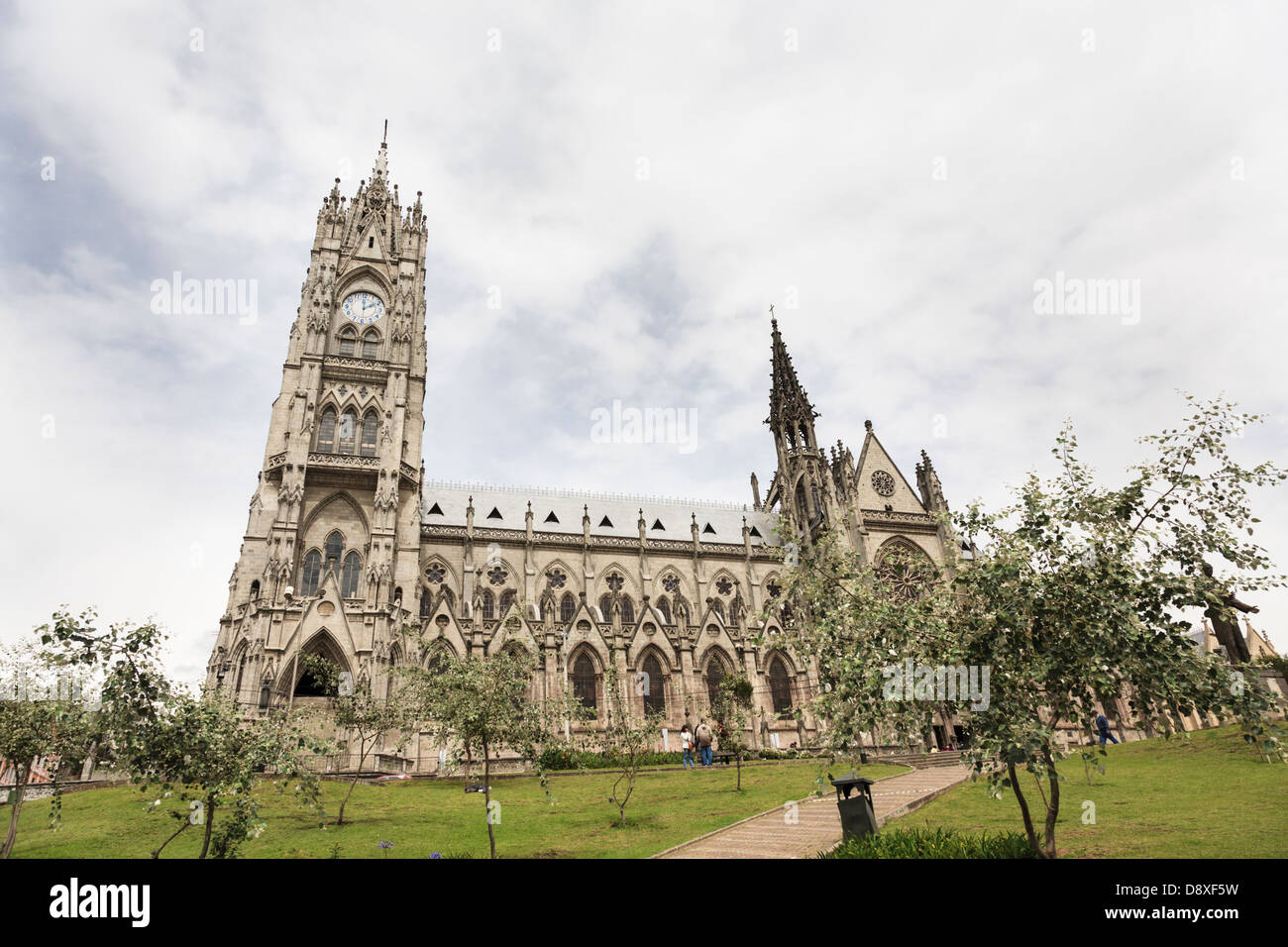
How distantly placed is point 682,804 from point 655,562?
30363mm

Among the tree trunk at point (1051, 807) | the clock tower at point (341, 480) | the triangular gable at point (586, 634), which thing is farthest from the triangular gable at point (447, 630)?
the tree trunk at point (1051, 807)

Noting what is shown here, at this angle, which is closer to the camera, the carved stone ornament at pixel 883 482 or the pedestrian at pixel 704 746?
the pedestrian at pixel 704 746

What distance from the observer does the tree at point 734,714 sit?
2564cm

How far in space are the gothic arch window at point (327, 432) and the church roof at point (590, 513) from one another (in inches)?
364

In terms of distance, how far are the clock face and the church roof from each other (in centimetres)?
1283

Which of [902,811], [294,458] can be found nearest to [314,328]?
[294,458]

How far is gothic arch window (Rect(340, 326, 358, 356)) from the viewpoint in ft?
147

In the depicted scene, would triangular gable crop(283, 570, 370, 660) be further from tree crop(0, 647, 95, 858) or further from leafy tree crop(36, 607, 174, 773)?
leafy tree crop(36, 607, 174, 773)

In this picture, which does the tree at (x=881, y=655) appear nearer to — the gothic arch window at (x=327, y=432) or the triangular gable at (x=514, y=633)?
the triangular gable at (x=514, y=633)

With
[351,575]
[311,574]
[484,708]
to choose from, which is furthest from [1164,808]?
[311,574]

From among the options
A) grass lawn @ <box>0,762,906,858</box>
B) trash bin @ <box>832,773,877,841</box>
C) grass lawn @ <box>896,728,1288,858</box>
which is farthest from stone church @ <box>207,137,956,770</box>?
trash bin @ <box>832,773,877,841</box>

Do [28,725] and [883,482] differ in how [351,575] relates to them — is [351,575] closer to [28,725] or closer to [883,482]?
[28,725]

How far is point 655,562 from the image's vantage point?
51.2 metres
